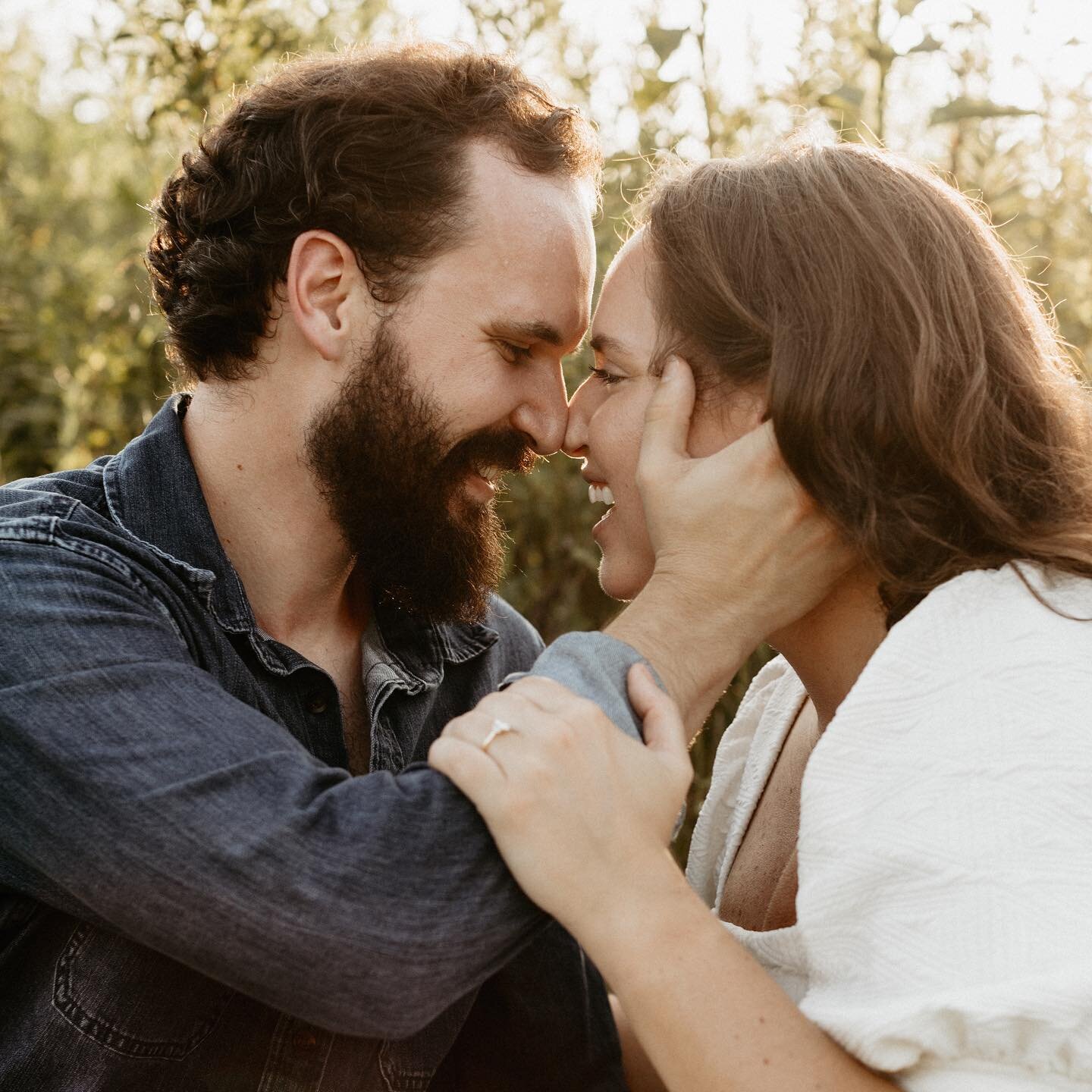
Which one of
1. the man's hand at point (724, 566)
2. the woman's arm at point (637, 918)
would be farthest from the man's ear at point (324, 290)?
the woman's arm at point (637, 918)

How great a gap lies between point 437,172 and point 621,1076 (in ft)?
6.05

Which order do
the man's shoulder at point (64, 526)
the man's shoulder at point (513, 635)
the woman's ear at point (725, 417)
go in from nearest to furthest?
the man's shoulder at point (64, 526) < the woman's ear at point (725, 417) < the man's shoulder at point (513, 635)

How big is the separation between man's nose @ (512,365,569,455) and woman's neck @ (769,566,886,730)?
63 cm

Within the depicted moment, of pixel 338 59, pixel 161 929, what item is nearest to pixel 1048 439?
pixel 161 929

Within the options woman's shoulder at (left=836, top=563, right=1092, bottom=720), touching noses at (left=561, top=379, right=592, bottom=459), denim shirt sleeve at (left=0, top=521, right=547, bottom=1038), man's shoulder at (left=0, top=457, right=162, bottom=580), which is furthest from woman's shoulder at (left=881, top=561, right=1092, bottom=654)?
man's shoulder at (left=0, top=457, right=162, bottom=580)

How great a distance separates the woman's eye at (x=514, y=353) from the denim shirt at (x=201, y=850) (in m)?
0.65

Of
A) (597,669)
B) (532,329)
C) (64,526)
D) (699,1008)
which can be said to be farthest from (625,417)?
(699,1008)

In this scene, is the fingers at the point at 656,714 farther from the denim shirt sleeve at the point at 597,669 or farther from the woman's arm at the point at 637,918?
the woman's arm at the point at 637,918

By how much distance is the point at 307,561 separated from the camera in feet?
8.23

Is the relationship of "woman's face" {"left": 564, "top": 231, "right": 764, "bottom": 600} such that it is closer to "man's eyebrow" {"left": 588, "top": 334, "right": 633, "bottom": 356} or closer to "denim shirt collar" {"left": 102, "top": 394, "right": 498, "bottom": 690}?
"man's eyebrow" {"left": 588, "top": 334, "right": 633, "bottom": 356}

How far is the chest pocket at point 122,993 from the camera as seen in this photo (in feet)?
6.13

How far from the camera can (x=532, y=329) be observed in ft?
8.09

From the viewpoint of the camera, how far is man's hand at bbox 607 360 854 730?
192 cm

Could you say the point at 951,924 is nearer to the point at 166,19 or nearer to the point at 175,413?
the point at 175,413
